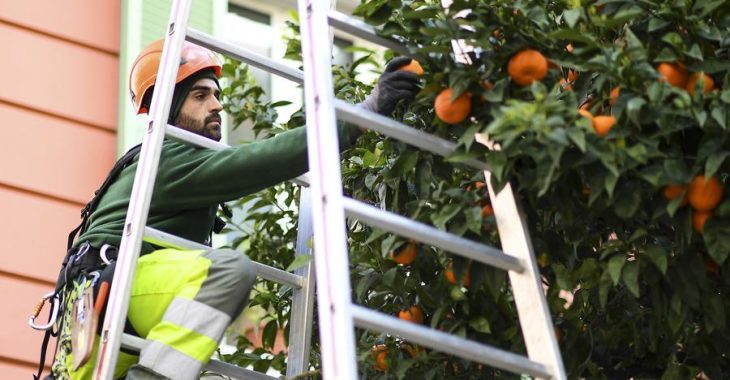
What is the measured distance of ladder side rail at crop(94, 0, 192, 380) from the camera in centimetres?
470

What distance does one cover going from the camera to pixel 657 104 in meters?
4.07

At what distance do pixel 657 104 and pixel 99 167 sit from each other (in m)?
4.49

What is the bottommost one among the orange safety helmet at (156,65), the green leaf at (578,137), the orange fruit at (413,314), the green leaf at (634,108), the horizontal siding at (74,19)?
the green leaf at (578,137)

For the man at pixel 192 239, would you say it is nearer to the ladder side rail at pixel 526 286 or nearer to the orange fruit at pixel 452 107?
the orange fruit at pixel 452 107

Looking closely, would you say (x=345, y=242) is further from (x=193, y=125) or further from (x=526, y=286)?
(x=193, y=125)

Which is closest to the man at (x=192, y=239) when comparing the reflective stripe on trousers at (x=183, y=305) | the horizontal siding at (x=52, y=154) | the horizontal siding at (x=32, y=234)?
the reflective stripe on trousers at (x=183, y=305)

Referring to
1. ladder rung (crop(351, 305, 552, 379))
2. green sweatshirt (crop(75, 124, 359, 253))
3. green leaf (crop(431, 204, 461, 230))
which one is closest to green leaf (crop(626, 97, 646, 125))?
green leaf (crop(431, 204, 461, 230))

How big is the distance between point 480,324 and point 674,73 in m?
0.94

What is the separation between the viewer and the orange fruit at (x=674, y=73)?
13.9ft

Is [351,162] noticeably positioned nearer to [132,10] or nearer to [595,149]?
[595,149]

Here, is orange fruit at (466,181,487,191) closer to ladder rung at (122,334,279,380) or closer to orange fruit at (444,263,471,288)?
orange fruit at (444,263,471,288)

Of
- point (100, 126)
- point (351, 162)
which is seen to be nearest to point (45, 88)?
point (100, 126)

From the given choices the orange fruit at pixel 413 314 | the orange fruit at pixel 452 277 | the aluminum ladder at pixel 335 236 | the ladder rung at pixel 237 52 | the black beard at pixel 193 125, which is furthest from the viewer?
the black beard at pixel 193 125

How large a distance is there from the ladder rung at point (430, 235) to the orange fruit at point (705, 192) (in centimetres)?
53
